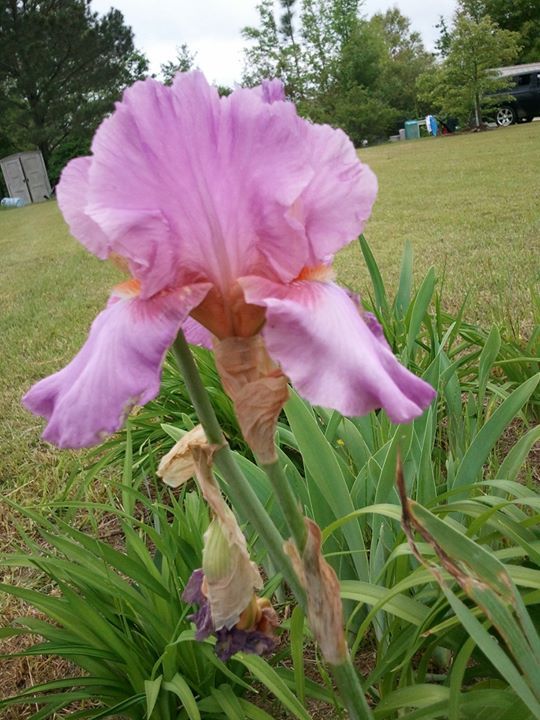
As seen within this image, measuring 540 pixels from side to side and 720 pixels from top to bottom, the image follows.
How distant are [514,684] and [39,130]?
1029 inches

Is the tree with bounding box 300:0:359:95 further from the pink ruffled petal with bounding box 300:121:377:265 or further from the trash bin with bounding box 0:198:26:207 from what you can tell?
the pink ruffled petal with bounding box 300:121:377:265

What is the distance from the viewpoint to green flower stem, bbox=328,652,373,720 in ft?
2.25

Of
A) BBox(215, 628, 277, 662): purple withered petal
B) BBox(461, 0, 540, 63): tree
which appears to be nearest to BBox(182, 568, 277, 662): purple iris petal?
BBox(215, 628, 277, 662): purple withered petal

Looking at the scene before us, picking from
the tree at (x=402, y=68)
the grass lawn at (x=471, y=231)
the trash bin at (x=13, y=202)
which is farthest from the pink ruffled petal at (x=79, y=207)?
the tree at (x=402, y=68)

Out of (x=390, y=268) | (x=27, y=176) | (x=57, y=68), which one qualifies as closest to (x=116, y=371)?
Result: (x=390, y=268)

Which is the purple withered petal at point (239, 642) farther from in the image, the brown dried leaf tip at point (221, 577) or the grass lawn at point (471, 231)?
the grass lawn at point (471, 231)

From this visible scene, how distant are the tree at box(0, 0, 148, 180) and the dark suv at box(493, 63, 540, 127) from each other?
13482mm

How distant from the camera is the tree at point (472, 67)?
1819cm

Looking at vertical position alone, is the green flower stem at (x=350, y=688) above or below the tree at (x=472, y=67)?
below

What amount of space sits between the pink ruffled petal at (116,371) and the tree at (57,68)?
82.1 feet

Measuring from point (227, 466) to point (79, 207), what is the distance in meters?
0.30

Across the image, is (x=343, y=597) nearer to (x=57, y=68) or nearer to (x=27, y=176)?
(x=27, y=176)

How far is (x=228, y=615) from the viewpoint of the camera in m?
0.69

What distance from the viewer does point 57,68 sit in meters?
24.0
